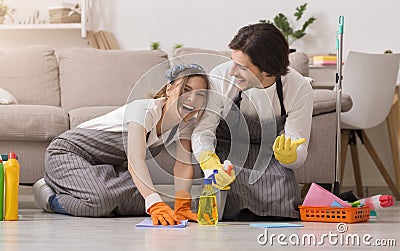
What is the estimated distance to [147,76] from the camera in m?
2.48

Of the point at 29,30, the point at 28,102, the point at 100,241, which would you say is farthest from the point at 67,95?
the point at 100,241

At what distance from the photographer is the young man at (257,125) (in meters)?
2.46

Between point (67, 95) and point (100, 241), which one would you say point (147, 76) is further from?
point (67, 95)

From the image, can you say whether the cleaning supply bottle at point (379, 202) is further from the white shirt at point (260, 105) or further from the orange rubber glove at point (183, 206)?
the orange rubber glove at point (183, 206)

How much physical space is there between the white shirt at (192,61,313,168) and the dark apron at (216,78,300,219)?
0.03 metres

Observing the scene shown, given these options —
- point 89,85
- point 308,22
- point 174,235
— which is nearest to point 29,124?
point 89,85

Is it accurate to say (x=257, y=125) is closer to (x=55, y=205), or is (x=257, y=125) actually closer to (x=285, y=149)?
(x=285, y=149)

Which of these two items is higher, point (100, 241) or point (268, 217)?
point (100, 241)

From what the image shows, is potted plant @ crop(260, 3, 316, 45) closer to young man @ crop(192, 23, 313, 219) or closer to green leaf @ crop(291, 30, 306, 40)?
green leaf @ crop(291, 30, 306, 40)

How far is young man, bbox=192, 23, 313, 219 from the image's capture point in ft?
8.06

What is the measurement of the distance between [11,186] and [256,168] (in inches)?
32.6

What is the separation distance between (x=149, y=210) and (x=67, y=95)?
1.71 metres

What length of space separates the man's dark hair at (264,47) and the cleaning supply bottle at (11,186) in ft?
2.75

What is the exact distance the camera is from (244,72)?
244 centimetres
